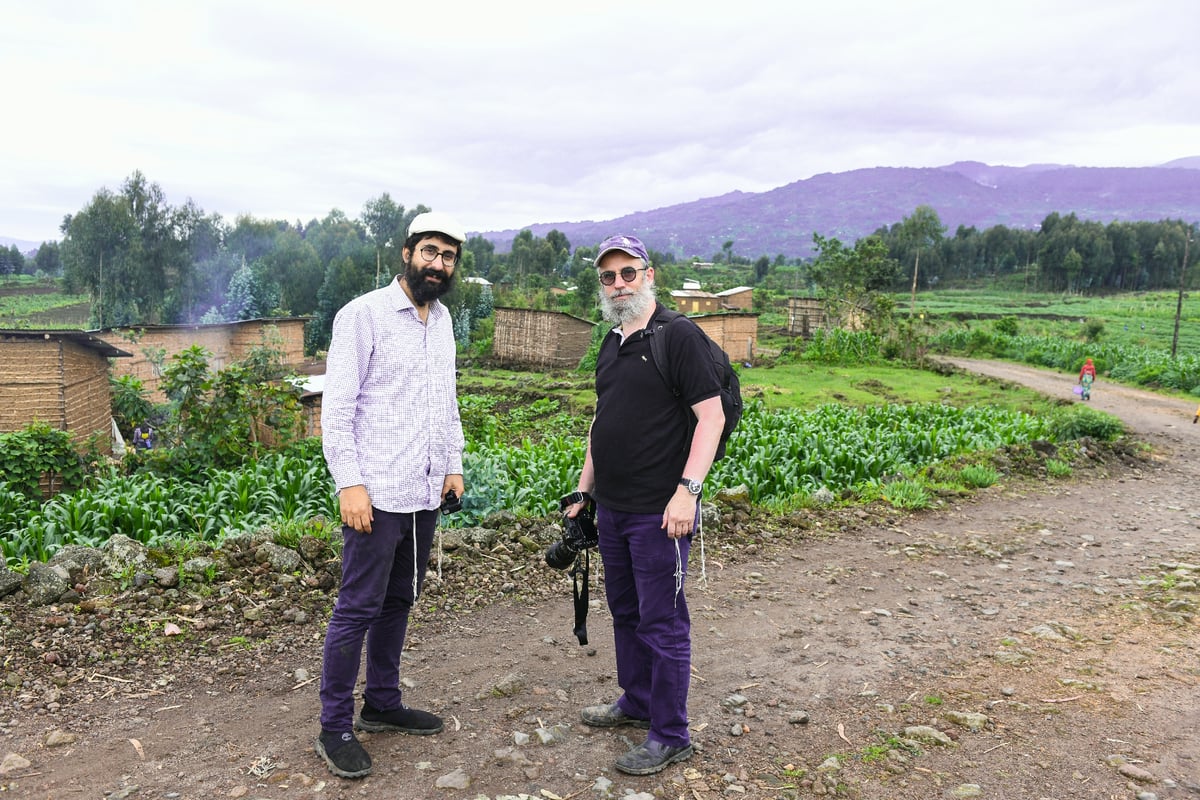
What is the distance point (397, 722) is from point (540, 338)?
910 inches

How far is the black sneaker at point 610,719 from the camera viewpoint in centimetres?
318

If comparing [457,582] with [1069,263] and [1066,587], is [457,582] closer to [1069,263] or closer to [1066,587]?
[1066,587]

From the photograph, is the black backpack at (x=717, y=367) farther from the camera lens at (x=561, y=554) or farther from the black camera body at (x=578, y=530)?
the camera lens at (x=561, y=554)

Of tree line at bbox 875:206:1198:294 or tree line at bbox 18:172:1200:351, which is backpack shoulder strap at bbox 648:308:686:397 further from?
tree line at bbox 875:206:1198:294

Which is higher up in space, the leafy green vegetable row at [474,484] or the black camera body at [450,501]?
the black camera body at [450,501]

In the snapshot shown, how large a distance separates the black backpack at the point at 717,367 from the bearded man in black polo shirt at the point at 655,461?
24 millimetres

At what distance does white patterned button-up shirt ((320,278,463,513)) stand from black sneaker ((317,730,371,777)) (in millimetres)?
828

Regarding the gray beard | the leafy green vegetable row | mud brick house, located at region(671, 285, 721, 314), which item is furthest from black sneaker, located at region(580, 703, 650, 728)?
mud brick house, located at region(671, 285, 721, 314)

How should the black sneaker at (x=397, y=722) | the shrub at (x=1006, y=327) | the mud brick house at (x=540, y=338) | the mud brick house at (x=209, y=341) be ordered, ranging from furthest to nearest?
the shrub at (x=1006, y=327), the mud brick house at (x=540, y=338), the mud brick house at (x=209, y=341), the black sneaker at (x=397, y=722)

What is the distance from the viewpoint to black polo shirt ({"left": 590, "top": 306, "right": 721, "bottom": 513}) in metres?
2.81

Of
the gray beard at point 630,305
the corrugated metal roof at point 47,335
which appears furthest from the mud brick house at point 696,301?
the gray beard at point 630,305

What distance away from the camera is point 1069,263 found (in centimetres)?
7031

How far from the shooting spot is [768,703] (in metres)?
3.44

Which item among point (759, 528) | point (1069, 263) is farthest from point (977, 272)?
point (759, 528)
